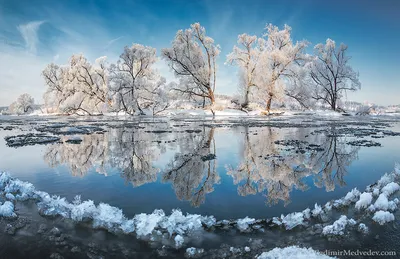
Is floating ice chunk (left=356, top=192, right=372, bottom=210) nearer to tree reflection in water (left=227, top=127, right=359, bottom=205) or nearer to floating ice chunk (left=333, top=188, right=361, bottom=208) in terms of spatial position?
floating ice chunk (left=333, top=188, right=361, bottom=208)

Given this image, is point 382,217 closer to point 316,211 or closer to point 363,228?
point 363,228

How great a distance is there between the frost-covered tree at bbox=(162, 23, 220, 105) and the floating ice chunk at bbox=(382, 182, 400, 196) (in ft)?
102

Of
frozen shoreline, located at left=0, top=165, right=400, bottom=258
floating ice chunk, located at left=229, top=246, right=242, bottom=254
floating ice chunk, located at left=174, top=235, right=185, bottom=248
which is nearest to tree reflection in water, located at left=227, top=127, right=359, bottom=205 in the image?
frozen shoreline, located at left=0, top=165, right=400, bottom=258

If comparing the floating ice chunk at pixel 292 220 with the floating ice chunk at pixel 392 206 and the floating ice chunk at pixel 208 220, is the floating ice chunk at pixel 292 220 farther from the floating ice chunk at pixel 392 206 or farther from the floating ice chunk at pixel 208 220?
the floating ice chunk at pixel 392 206

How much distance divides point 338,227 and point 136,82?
3580 centimetres

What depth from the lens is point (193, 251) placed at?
2703 millimetres

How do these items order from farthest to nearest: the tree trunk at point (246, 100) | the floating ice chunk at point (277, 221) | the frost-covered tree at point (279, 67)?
the tree trunk at point (246, 100)
the frost-covered tree at point (279, 67)
the floating ice chunk at point (277, 221)

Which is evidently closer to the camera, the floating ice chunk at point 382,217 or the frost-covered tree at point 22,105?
the floating ice chunk at point 382,217

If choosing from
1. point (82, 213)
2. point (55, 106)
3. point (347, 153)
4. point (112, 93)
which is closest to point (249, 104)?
point (112, 93)

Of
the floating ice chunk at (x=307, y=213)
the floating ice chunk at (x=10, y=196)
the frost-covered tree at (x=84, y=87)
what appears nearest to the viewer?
the floating ice chunk at (x=307, y=213)

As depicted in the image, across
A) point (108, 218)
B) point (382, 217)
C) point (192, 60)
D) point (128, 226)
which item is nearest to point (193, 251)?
point (128, 226)

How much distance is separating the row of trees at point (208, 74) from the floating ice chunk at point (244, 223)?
31.7 metres

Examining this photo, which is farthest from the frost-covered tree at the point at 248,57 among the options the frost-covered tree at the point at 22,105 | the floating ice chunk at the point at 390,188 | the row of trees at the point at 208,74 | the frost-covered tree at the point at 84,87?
the frost-covered tree at the point at 22,105

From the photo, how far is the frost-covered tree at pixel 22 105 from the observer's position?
70.9 metres
